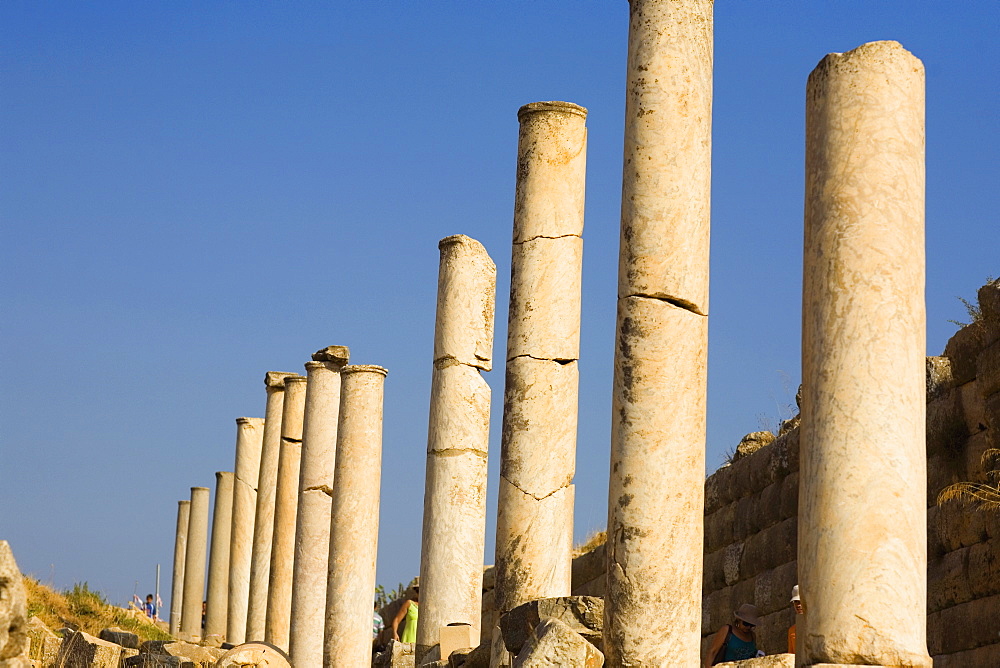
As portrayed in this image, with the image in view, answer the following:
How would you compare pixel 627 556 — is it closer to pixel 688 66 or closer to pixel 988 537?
pixel 688 66

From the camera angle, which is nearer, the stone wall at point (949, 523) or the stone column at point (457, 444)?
the stone wall at point (949, 523)

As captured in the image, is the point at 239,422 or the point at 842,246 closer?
the point at 842,246

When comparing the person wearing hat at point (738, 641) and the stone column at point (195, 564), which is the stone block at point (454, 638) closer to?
the person wearing hat at point (738, 641)

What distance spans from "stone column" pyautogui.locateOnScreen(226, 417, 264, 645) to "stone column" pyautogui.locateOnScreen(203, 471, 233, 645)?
65 centimetres

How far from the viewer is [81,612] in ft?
90.0

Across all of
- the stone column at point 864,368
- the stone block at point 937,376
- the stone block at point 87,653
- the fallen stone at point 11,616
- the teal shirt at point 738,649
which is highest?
the stone block at point 937,376

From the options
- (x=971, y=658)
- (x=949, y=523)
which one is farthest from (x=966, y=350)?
(x=971, y=658)

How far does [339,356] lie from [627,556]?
11.8 m

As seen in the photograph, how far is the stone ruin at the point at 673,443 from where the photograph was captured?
8.31 meters

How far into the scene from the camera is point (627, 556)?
9.59 meters

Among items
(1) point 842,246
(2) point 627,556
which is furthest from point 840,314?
(2) point 627,556

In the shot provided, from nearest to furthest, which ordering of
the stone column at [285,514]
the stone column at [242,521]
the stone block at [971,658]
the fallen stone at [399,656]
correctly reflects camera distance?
the stone block at [971,658], the fallen stone at [399,656], the stone column at [285,514], the stone column at [242,521]

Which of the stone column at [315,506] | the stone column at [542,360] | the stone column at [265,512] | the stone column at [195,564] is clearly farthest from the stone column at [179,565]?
the stone column at [542,360]

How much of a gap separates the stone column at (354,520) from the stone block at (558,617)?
672 centimetres
